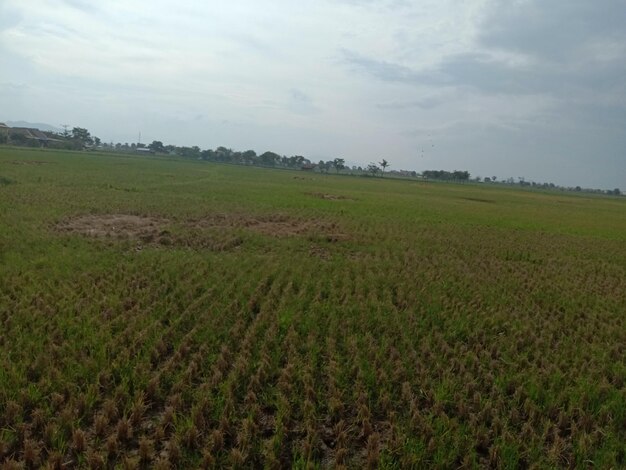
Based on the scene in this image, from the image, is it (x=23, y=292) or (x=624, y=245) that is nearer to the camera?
(x=23, y=292)

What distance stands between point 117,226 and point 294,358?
1118 centimetres

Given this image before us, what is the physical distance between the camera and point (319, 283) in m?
9.92

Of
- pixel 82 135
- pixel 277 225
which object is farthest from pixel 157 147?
pixel 277 225

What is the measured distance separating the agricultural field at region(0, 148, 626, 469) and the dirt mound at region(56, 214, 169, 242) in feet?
1.69

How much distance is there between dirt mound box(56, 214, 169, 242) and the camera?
13641mm

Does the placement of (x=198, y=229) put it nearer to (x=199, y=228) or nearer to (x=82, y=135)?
(x=199, y=228)

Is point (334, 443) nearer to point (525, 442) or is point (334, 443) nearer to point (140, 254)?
point (525, 442)

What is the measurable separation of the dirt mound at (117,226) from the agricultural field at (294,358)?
1.69 feet

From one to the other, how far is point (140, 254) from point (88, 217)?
6251 mm

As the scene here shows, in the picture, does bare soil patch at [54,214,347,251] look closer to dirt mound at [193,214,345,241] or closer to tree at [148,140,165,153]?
dirt mound at [193,214,345,241]

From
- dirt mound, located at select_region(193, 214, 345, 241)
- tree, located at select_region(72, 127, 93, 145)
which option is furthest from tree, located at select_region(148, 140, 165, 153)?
dirt mound, located at select_region(193, 214, 345, 241)

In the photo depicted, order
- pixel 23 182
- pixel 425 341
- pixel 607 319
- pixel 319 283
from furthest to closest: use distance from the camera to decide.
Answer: pixel 23 182, pixel 319 283, pixel 607 319, pixel 425 341

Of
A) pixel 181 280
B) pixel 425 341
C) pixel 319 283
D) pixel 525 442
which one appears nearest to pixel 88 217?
pixel 181 280

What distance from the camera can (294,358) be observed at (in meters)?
6.03
